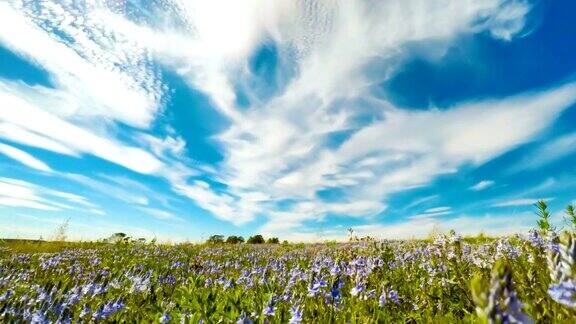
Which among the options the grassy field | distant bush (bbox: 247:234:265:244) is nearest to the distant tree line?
distant bush (bbox: 247:234:265:244)

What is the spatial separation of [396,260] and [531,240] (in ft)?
10.5

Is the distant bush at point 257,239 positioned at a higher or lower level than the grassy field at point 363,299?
higher

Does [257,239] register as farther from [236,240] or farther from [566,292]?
[566,292]

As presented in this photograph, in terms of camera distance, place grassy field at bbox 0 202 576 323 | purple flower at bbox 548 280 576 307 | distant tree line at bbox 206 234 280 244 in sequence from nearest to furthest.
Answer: purple flower at bbox 548 280 576 307 < grassy field at bbox 0 202 576 323 < distant tree line at bbox 206 234 280 244

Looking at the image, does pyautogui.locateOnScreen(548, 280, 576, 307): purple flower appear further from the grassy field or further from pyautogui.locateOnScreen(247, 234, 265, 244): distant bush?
pyautogui.locateOnScreen(247, 234, 265, 244): distant bush

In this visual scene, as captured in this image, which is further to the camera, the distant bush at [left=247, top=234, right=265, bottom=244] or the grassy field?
the distant bush at [left=247, top=234, right=265, bottom=244]

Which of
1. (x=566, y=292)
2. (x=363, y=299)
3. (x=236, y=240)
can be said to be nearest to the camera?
(x=566, y=292)

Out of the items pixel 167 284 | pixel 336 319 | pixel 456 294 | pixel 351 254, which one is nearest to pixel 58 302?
pixel 167 284

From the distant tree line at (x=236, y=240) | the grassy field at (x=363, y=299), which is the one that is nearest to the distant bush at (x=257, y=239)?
the distant tree line at (x=236, y=240)

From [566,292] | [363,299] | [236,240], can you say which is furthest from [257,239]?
[566,292]

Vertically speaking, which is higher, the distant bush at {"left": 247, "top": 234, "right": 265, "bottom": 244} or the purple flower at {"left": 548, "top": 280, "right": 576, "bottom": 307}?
the distant bush at {"left": 247, "top": 234, "right": 265, "bottom": 244}

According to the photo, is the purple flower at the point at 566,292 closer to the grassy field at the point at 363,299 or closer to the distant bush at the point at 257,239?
the grassy field at the point at 363,299

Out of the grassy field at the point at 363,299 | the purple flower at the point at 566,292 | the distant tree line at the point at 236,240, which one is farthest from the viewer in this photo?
the distant tree line at the point at 236,240

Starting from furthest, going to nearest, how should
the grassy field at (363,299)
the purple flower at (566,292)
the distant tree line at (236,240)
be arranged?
the distant tree line at (236,240), the grassy field at (363,299), the purple flower at (566,292)
